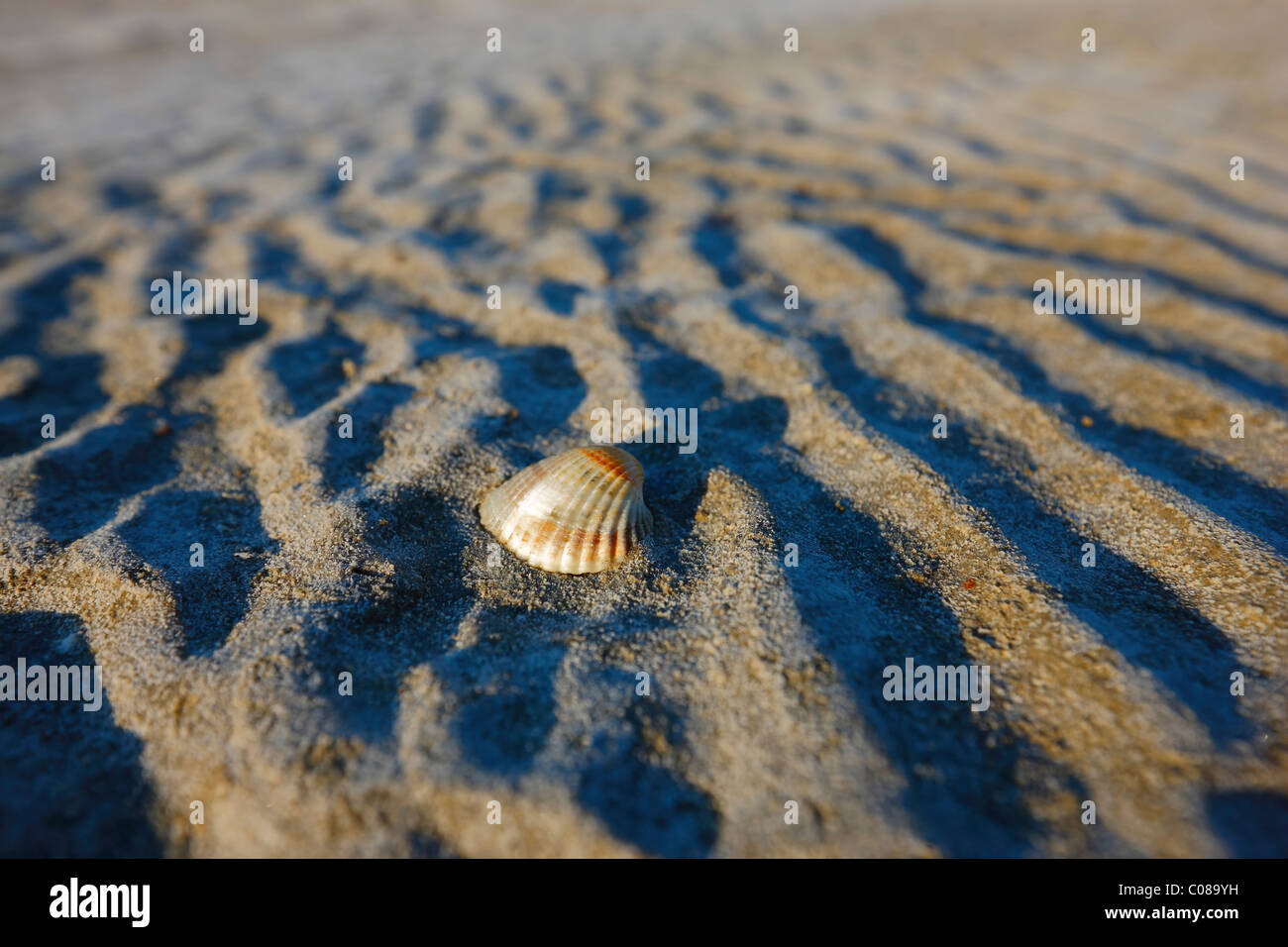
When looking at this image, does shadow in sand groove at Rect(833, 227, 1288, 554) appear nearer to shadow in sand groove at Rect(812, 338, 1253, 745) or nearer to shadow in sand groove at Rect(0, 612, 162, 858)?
shadow in sand groove at Rect(812, 338, 1253, 745)

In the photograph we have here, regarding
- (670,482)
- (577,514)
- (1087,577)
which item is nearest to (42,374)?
(577,514)

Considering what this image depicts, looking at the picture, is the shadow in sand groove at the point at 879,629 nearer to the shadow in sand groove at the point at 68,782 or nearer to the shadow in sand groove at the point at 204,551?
the shadow in sand groove at the point at 204,551

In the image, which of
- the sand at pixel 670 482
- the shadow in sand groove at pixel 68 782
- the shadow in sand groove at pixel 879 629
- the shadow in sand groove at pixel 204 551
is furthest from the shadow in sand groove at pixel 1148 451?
the shadow in sand groove at pixel 68 782

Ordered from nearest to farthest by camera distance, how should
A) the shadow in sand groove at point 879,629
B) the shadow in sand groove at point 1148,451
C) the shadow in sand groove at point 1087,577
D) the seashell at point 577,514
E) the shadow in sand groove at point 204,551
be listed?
the shadow in sand groove at point 879,629, the shadow in sand groove at point 1087,577, the shadow in sand groove at point 204,551, the seashell at point 577,514, the shadow in sand groove at point 1148,451

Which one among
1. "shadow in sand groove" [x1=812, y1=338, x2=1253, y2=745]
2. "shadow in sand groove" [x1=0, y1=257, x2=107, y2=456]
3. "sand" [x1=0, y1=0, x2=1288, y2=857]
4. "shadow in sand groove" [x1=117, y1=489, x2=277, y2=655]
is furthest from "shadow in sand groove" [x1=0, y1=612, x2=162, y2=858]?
"shadow in sand groove" [x1=812, y1=338, x2=1253, y2=745]

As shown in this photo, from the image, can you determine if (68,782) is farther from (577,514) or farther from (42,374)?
(42,374)
